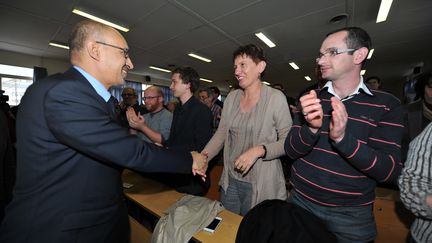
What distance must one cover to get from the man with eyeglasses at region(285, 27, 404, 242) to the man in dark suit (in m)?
0.90

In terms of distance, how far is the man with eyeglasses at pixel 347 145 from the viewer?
3.19ft

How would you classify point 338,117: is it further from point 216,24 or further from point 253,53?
point 216,24

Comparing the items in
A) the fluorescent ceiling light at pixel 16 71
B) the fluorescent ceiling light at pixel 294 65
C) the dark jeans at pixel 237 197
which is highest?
the fluorescent ceiling light at pixel 294 65

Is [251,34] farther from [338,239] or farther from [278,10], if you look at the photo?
[338,239]

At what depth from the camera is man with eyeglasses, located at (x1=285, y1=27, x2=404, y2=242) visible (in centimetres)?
97

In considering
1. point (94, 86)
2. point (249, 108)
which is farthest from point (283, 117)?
point (94, 86)

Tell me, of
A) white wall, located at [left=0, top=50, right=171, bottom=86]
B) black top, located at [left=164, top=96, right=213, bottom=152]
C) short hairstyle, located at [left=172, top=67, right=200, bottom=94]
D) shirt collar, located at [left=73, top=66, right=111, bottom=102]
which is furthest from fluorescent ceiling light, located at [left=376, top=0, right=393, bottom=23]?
white wall, located at [left=0, top=50, right=171, bottom=86]

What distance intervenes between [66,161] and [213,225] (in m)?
1.04

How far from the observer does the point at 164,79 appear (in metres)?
11.8

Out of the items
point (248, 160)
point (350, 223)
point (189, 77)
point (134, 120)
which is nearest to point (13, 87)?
point (134, 120)

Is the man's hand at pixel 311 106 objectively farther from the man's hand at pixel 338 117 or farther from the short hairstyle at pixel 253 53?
the short hairstyle at pixel 253 53

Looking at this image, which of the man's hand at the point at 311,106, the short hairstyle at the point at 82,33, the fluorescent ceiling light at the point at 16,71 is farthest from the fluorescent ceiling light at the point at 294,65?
the fluorescent ceiling light at the point at 16,71

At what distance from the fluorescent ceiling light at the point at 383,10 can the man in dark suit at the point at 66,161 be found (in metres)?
4.90

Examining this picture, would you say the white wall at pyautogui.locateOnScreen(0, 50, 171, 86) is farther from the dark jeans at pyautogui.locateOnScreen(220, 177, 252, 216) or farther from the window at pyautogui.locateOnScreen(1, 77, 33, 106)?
the dark jeans at pyautogui.locateOnScreen(220, 177, 252, 216)
